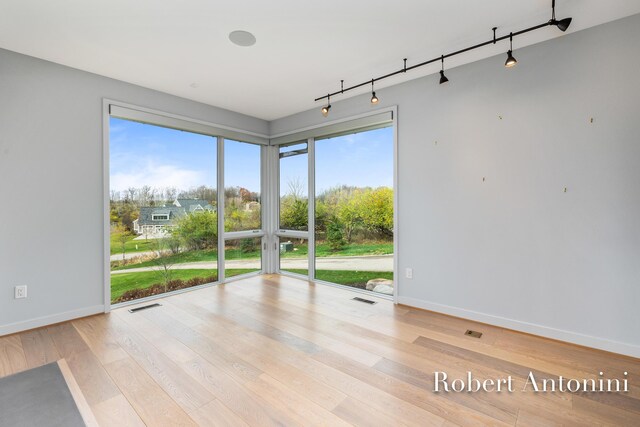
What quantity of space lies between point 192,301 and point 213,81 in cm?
266

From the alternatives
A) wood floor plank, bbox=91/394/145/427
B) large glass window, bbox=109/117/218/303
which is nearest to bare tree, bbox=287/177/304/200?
large glass window, bbox=109/117/218/303

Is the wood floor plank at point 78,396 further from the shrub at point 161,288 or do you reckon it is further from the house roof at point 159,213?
the house roof at point 159,213

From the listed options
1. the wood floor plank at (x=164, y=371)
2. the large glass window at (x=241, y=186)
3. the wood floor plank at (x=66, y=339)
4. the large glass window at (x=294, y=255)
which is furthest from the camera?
the large glass window at (x=294, y=255)

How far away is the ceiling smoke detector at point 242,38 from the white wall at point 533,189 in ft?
5.91

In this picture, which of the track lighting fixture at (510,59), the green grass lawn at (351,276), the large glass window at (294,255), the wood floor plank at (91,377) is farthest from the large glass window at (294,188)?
the wood floor plank at (91,377)

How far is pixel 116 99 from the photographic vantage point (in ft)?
10.8

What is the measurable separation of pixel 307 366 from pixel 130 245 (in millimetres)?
2754

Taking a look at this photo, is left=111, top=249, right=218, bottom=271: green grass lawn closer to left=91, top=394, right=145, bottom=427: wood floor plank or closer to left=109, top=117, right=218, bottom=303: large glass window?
left=109, top=117, right=218, bottom=303: large glass window

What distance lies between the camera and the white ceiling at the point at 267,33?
7.00ft

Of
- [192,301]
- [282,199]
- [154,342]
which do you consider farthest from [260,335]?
[282,199]

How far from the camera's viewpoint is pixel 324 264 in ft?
14.9

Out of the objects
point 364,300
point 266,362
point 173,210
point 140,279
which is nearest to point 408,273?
point 364,300

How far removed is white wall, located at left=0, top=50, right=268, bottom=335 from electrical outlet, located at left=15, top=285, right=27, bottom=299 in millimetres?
50

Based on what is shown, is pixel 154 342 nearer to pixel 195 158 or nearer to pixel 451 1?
pixel 195 158
